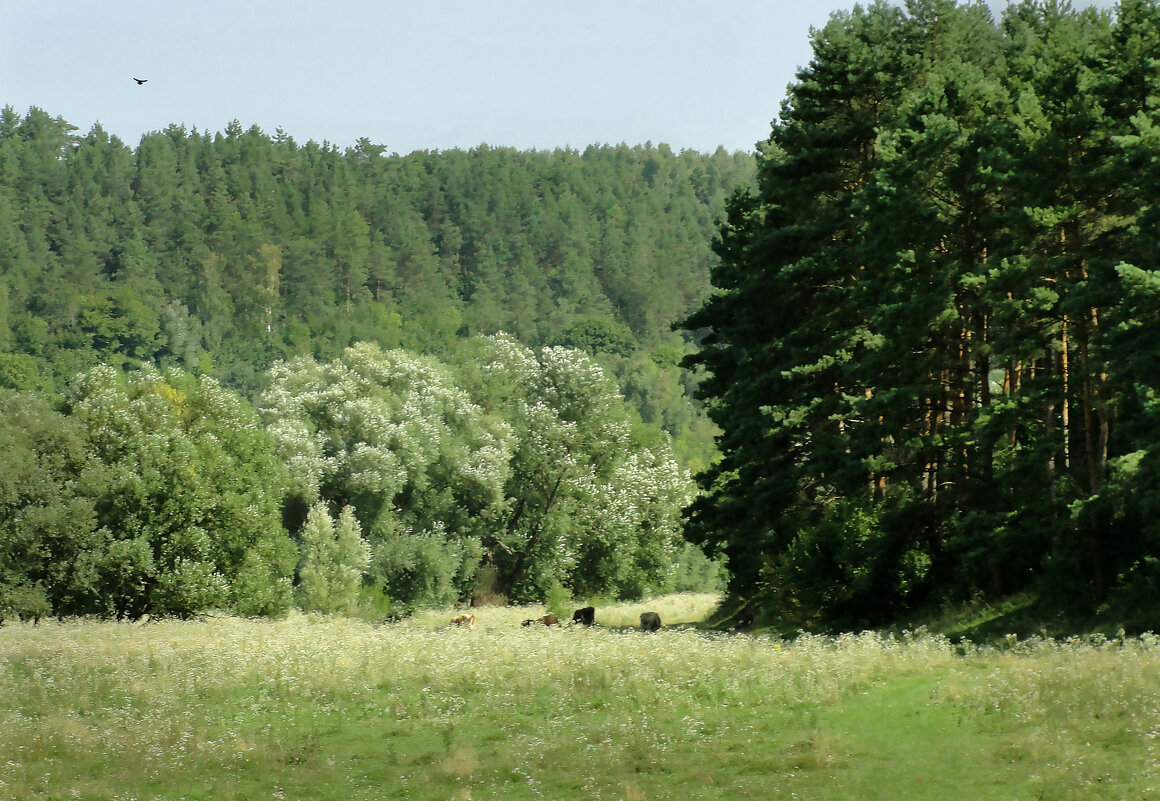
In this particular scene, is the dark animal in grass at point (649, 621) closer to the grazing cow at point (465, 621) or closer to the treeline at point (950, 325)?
the treeline at point (950, 325)

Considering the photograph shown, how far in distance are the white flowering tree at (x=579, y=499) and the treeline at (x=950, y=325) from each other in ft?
89.8

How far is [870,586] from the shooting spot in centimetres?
3409

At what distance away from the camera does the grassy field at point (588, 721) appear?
688 inches

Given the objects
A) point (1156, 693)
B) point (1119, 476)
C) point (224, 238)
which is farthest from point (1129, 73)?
point (224, 238)

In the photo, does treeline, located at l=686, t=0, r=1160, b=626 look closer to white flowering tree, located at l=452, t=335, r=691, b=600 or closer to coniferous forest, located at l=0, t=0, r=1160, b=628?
coniferous forest, located at l=0, t=0, r=1160, b=628

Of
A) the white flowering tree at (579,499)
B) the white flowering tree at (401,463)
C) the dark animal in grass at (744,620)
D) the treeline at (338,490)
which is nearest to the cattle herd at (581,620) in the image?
the dark animal in grass at (744,620)

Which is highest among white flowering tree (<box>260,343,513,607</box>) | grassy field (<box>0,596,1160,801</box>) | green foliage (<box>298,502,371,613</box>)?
white flowering tree (<box>260,343,513,607</box>)

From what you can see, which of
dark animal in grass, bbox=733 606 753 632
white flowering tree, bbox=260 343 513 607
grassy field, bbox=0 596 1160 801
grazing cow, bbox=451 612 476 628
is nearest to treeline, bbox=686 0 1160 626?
dark animal in grass, bbox=733 606 753 632

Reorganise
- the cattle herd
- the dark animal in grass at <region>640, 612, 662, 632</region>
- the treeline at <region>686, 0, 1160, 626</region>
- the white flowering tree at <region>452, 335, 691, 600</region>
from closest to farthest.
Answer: the treeline at <region>686, 0, 1160, 626</region>
the cattle herd
the dark animal in grass at <region>640, 612, 662, 632</region>
the white flowering tree at <region>452, 335, 691, 600</region>

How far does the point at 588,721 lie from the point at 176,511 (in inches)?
1122

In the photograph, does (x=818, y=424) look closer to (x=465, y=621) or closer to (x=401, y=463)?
(x=465, y=621)

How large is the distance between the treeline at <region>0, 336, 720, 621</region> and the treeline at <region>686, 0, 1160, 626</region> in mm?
18879

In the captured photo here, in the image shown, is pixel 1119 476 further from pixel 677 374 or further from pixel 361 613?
pixel 677 374

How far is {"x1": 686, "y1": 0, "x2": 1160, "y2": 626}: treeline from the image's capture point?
95.7ft
